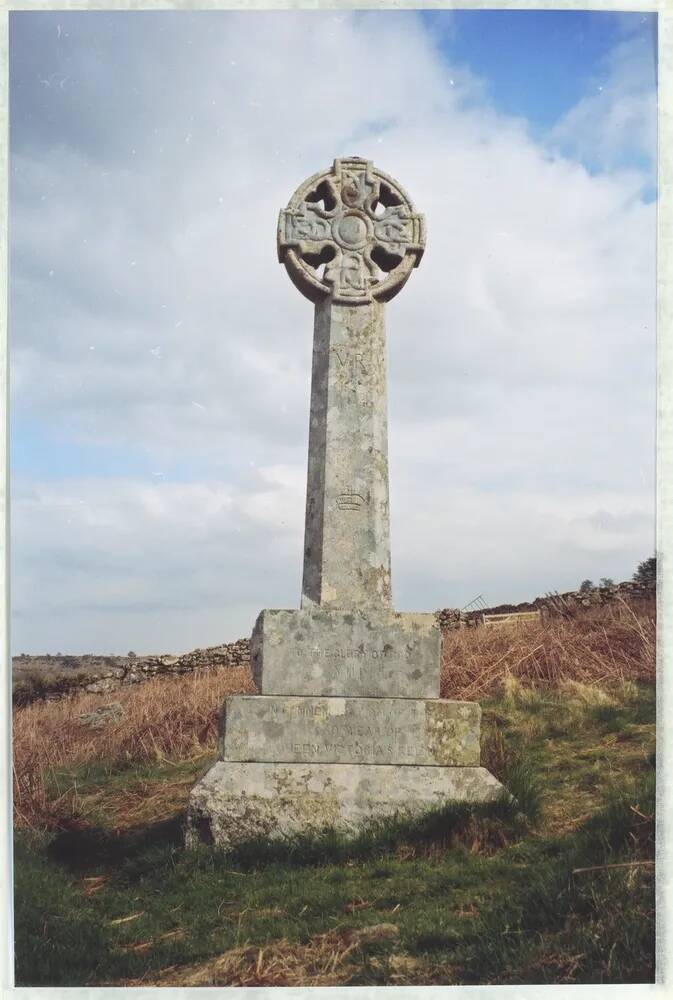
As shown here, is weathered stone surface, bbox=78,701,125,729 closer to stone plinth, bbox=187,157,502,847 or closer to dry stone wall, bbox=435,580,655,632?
dry stone wall, bbox=435,580,655,632

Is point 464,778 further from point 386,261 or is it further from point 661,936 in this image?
point 386,261

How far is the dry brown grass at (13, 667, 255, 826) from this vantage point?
894 cm

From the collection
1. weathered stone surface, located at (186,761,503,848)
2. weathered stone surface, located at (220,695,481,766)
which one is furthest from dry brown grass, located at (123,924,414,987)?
weathered stone surface, located at (220,695,481,766)

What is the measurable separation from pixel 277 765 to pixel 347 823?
22.9 inches

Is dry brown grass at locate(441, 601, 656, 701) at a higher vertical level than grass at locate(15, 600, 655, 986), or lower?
higher

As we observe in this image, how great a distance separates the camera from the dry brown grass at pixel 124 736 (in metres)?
8.94

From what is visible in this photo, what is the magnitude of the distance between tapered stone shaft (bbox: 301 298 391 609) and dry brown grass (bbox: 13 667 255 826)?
11.4ft

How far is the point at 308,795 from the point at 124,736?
4.82 metres

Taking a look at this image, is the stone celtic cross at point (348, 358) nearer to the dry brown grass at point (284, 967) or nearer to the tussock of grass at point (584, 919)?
the tussock of grass at point (584, 919)

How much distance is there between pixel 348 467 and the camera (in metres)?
7.04

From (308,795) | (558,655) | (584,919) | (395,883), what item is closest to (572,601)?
(558,655)

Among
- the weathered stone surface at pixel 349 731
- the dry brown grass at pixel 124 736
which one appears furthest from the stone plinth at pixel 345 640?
the dry brown grass at pixel 124 736

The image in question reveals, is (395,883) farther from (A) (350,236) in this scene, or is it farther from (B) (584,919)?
(A) (350,236)

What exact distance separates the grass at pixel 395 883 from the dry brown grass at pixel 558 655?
495mm
